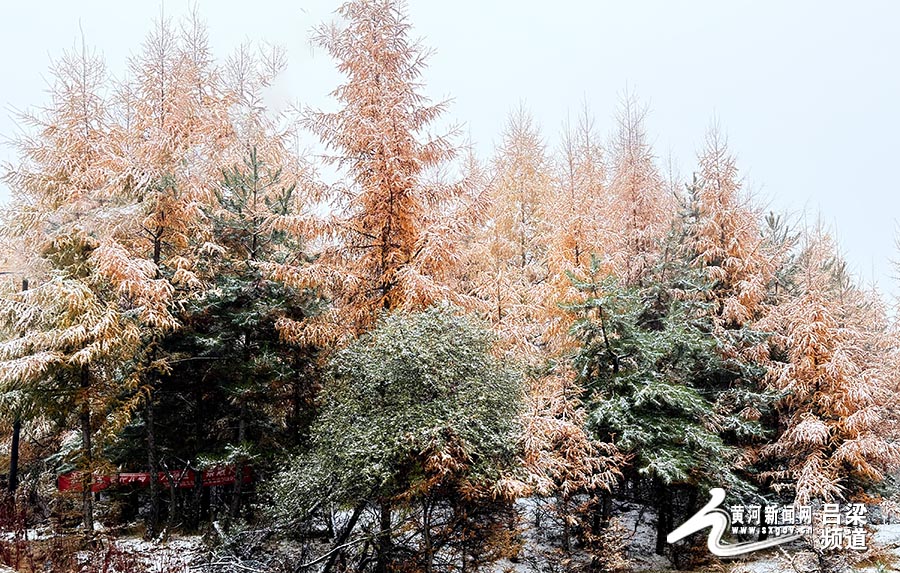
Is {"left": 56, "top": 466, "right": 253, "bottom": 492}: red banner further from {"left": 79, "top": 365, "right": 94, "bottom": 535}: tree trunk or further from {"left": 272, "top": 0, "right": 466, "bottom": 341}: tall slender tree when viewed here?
{"left": 272, "top": 0, "right": 466, "bottom": 341}: tall slender tree

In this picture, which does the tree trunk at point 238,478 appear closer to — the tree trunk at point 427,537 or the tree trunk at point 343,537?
the tree trunk at point 343,537

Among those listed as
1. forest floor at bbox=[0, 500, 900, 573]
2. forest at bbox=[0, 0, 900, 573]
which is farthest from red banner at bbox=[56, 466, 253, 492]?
forest floor at bbox=[0, 500, 900, 573]

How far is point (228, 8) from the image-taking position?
626 ft

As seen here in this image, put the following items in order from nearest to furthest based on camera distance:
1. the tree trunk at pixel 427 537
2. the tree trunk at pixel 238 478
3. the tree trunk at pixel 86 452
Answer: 1. the tree trunk at pixel 427 537
2. the tree trunk at pixel 86 452
3. the tree trunk at pixel 238 478

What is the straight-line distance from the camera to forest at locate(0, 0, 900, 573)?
24.0 feet

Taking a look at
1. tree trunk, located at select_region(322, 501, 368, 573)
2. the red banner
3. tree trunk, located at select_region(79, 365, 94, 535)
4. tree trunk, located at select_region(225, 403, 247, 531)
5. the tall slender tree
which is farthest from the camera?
the tall slender tree

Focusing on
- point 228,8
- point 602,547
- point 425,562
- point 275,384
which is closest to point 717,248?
point 602,547

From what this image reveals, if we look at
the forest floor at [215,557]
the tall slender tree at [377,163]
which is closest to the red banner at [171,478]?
the forest floor at [215,557]

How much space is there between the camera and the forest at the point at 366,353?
7.33 meters

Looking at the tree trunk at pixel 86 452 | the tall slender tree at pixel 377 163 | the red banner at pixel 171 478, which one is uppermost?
the tall slender tree at pixel 377 163

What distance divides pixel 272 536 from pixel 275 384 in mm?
2476

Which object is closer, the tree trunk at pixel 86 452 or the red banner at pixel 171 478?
the tree trunk at pixel 86 452

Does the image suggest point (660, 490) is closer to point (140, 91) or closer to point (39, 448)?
point (140, 91)

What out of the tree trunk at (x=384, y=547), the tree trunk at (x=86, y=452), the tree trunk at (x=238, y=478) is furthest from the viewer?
the tree trunk at (x=238, y=478)
